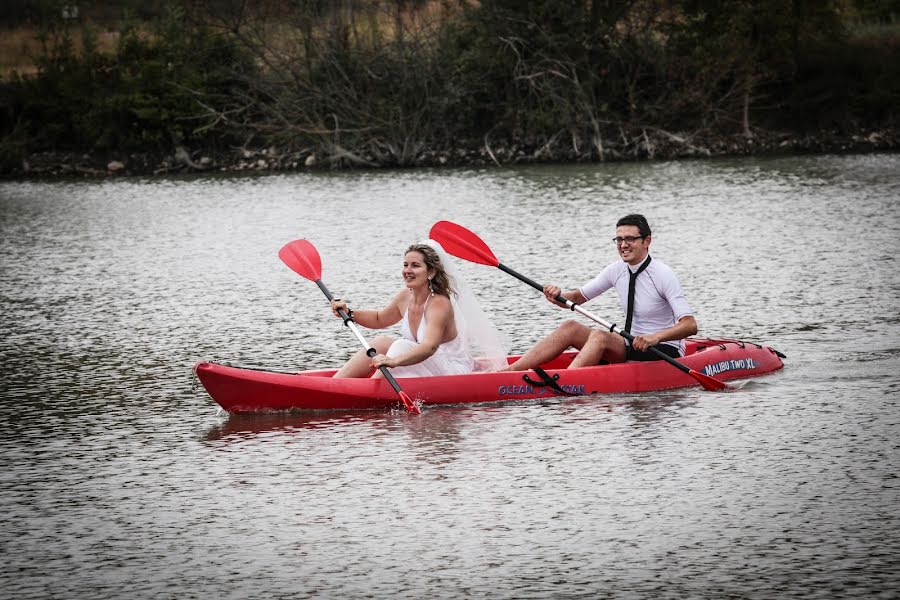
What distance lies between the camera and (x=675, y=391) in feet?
26.8

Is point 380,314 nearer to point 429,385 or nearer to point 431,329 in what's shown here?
point 431,329

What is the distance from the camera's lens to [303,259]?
930 centimetres

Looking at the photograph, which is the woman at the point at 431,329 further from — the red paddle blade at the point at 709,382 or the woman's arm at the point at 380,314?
the red paddle blade at the point at 709,382

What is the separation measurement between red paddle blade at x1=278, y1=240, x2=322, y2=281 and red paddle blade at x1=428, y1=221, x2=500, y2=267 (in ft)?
2.87

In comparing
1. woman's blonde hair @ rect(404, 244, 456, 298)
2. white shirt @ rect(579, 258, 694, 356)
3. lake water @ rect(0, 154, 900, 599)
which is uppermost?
woman's blonde hair @ rect(404, 244, 456, 298)

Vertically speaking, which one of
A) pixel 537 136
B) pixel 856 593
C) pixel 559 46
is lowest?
pixel 856 593

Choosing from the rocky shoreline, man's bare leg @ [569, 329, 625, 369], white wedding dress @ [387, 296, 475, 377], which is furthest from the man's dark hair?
the rocky shoreline

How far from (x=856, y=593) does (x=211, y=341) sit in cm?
684

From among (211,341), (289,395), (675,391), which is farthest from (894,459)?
(211,341)

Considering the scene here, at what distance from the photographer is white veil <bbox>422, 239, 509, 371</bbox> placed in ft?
26.6

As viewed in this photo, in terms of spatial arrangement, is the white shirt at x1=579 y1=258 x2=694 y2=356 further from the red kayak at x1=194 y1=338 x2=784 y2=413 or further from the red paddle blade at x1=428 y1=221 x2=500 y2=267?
the red paddle blade at x1=428 y1=221 x2=500 y2=267

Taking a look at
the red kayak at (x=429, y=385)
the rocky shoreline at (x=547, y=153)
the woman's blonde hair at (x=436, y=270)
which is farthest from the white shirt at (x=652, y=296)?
the rocky shoreline at (x=547, y=153)

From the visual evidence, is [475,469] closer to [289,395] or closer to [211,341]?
[289,395]

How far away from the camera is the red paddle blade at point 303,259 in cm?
927
